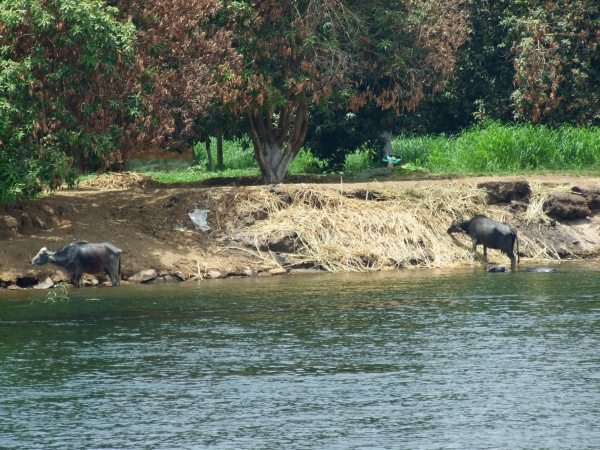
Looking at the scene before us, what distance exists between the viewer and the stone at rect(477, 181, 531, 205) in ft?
96.1

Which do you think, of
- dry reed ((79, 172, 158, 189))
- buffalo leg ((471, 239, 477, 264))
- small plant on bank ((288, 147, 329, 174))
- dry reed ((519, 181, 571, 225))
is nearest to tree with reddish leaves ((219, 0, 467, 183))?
dry reed ((79, 172, 158, 189))

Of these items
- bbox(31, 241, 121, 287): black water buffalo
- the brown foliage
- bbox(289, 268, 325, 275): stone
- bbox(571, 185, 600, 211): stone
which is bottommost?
bbox(289, 268, 325, 275): stone

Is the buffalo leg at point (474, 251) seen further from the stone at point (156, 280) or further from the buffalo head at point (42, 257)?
the buffalo head at point (42, 257)

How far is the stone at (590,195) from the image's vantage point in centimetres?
2948

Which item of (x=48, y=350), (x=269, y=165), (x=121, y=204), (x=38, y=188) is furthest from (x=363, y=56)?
(x=48, y=350)

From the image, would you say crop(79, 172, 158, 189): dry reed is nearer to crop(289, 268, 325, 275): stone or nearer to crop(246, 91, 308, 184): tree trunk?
crop(246, 91, 308, 184): tree trunk

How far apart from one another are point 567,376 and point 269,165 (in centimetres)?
2243

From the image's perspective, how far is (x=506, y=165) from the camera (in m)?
33.7

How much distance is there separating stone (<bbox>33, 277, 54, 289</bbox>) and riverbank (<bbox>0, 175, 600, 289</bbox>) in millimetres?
97

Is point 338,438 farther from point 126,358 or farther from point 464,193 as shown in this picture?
point 464,193

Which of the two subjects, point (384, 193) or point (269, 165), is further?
point (269, 165)

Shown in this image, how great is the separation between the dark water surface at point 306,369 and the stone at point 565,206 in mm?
8777

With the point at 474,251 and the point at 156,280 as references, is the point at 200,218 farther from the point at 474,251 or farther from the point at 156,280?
the point at 474,251

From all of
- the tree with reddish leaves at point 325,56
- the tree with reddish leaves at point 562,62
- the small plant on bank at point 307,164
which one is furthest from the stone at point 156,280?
the tree with reddish leaves at point 562,62
